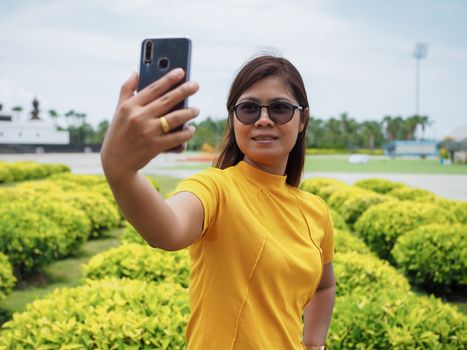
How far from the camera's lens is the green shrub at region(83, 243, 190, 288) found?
13.6ft

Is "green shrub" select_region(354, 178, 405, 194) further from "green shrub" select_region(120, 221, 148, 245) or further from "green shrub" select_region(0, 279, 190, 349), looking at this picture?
"green shrub" select_region(0, 279, 190, 349)

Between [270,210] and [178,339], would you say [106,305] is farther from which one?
[270,210]

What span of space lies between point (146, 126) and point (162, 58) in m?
0.18

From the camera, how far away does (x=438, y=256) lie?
614cm

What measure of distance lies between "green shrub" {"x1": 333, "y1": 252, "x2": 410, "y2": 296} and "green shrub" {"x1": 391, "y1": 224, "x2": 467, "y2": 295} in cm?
217

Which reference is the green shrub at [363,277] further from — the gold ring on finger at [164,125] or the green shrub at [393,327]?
the gold ring on finger at [164,125]

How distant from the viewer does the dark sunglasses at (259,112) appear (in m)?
1.53

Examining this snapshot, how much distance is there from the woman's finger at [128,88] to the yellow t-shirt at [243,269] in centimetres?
40

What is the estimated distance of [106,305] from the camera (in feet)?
9.33

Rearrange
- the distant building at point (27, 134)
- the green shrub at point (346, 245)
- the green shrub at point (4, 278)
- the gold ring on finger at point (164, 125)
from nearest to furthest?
1. the gold ring on finger at point (164, 125)
2. the green shrub at point (4, 278)
3. the green shrub at point (346, 245)
4. the distant building at point (27, 134)

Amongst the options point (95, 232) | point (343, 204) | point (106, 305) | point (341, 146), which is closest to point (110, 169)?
point (106, 305)

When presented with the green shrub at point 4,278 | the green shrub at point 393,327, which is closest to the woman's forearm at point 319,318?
the green shrub at point 393,327

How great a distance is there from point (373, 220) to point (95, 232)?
5.21 m

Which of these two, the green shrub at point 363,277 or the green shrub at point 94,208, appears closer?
the green shrub at point 363,277
